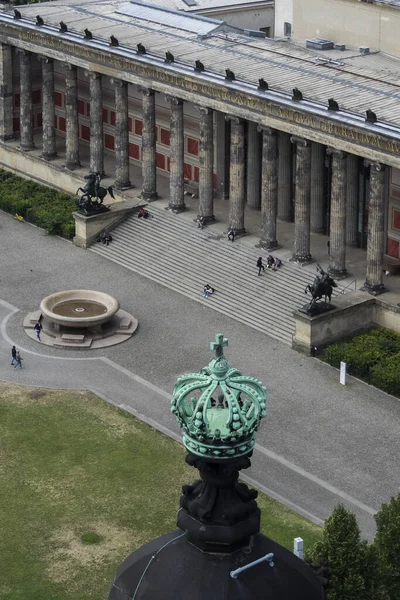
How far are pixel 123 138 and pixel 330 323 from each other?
32.5m

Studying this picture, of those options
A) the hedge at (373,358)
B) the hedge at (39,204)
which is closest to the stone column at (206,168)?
the hedge at (39,204)

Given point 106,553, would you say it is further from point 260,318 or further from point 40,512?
point 260,318

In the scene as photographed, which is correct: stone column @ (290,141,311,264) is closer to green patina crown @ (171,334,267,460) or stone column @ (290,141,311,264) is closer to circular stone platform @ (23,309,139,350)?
circular stone platform @ (23,309,139,350)

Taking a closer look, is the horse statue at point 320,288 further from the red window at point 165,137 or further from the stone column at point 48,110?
the stone column at point 48,110

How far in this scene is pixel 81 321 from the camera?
280ft

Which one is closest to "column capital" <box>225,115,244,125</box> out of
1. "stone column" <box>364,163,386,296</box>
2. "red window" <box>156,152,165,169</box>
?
"stone column" <box>364,163,386,296</box>

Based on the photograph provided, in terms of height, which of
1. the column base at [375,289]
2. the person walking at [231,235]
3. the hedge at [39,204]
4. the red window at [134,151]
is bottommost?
the hedge at [39,204]

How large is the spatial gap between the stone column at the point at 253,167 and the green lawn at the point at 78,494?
31.9 meters

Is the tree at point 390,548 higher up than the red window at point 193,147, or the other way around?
the tree at point 390,548

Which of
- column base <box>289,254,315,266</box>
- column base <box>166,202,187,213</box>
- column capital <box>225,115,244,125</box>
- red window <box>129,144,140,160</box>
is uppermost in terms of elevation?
column capital <box>225,115,244,125</box>

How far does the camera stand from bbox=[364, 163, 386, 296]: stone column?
85.2 m

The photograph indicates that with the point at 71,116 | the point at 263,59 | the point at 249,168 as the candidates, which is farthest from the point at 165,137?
the point at 263,59

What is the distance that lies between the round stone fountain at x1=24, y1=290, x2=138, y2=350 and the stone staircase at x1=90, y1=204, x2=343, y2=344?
7197 mm

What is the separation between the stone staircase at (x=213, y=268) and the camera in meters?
88.6
